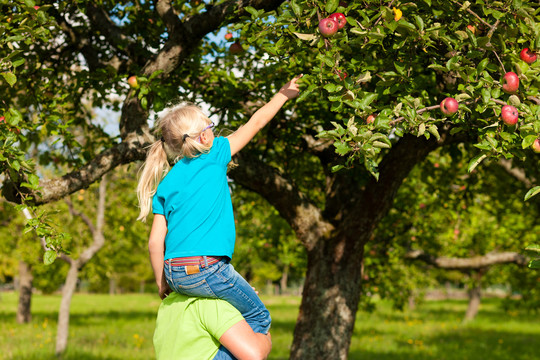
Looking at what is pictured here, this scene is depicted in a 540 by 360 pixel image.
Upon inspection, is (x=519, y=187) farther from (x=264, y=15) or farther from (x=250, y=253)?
(x=250, y=253)

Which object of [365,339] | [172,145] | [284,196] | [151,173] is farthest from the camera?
[365,339]

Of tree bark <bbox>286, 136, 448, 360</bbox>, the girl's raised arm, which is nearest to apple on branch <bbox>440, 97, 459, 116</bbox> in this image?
the girl's raised arm

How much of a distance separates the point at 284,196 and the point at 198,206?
268 cm

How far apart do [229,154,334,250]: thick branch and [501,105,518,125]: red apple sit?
9.10 ft

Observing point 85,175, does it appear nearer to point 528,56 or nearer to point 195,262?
point 195,262

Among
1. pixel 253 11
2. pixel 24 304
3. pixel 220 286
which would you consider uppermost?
pixel 253 11

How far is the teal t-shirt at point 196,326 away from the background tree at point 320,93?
100 cm

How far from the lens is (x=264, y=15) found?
349cm

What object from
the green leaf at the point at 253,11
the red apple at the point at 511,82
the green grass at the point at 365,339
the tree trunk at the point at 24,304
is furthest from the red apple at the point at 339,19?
the tree trunk at the point at 24,304

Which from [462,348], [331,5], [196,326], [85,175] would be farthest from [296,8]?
[462,348]

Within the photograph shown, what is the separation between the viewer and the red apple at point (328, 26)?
2842mm

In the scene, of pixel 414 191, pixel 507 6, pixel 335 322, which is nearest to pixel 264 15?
pixel 507 6

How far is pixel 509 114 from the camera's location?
2582 mm

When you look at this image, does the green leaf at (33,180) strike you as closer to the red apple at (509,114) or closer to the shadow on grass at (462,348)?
the red apple at (509,114)
